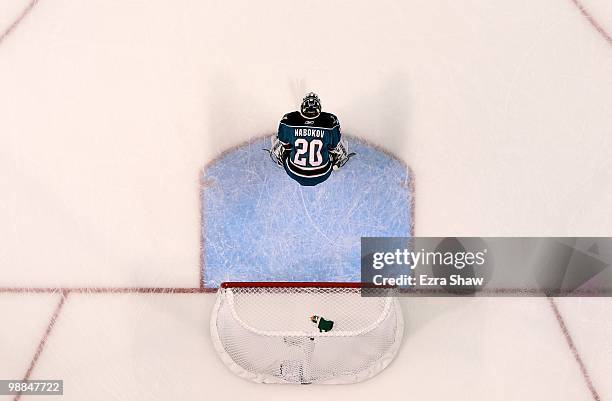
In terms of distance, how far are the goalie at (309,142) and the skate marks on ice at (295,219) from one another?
0.09 m

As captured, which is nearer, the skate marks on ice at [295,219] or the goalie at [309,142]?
the goalie at [309,142]

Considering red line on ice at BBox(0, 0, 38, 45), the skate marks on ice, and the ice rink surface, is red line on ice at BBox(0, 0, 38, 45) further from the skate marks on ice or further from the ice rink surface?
the skate marks on ice

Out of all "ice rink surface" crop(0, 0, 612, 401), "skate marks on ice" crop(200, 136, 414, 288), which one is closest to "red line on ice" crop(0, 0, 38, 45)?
"ice rink surface" crop(0, 0, 612, 401)

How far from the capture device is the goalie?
3.08 m

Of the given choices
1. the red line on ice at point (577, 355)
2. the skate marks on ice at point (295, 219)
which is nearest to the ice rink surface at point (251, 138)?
the red line on ice at point (577, 355)

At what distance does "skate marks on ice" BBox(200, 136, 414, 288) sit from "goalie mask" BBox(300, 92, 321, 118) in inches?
8.6

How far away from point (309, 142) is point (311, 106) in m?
0.14

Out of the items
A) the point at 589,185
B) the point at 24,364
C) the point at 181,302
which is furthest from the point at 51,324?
the point at 589,185

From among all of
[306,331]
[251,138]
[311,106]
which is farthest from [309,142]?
[306,331]

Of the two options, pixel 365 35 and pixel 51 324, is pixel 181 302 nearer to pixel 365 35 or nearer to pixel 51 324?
pixel 51 324

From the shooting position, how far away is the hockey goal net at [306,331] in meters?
3.10

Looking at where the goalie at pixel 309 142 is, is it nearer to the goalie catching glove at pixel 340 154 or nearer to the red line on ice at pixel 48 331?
the goalie catching glove at pixel 340 154

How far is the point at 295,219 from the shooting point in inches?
126

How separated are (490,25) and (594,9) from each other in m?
0.45
